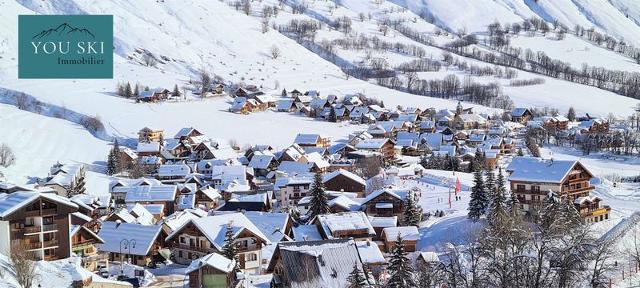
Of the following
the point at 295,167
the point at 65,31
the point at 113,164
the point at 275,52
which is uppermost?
the point at 275,52

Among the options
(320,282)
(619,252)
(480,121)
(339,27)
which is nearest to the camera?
(320,282)

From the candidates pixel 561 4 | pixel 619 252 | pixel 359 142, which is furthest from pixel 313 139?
pixel 561 4

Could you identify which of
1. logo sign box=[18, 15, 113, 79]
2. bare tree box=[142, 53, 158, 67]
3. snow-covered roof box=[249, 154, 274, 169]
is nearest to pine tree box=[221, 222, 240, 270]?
logo sign box=[18, 15, 113, 79]

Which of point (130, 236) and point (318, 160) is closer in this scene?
point (130, 236)

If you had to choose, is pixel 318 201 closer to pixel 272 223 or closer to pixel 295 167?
pixel 272 223

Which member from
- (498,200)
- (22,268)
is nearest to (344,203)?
(498,200)

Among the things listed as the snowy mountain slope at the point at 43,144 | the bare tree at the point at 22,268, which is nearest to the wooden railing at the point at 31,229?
the bare tree at the point at 22,268

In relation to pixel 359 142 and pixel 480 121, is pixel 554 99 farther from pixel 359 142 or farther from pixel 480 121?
pixel 359 142
